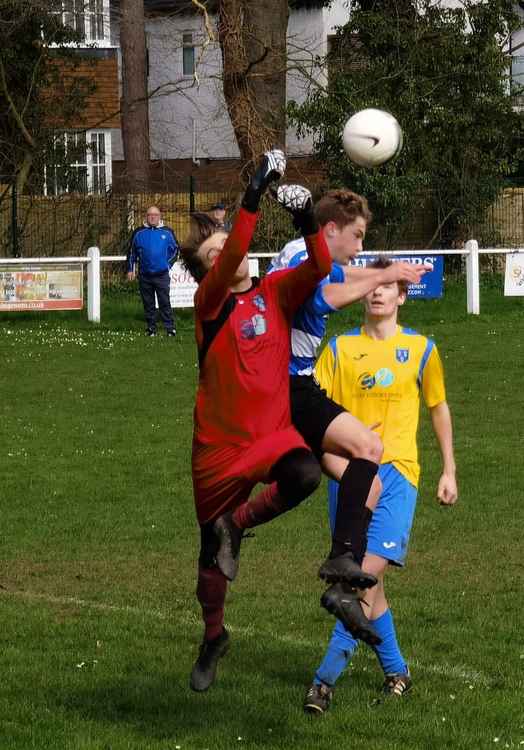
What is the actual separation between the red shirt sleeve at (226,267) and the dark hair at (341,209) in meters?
0.61

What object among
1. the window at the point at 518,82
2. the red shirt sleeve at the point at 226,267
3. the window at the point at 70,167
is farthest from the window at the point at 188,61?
the red shirt sleeve at the point at 226,267

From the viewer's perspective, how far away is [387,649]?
6.75m

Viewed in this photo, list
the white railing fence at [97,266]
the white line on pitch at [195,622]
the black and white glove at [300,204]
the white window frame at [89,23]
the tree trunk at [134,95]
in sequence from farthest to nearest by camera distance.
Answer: the white window frame at [89,23]
the tree trunk at [134,95]
the white railing fence at [97,266]
the white line on pitch at [195,622]
the black and white glove at [300,204]

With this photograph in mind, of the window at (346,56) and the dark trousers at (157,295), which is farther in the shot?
the window at (346,56)

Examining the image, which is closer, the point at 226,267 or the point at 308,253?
the point at 226,267

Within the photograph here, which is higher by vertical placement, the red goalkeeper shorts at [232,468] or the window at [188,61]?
the window at [188,61]

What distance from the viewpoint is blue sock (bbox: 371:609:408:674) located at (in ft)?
22.1

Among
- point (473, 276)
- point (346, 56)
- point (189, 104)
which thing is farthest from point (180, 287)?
point (189, 104)

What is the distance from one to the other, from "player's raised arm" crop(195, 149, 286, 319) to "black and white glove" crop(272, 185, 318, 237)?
9 cm

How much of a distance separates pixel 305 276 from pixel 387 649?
6.07ft

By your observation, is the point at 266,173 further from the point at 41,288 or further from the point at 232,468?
the point at 41,288

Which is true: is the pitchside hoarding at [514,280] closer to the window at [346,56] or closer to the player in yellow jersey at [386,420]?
the window at [346,56]

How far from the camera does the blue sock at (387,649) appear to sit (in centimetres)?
673

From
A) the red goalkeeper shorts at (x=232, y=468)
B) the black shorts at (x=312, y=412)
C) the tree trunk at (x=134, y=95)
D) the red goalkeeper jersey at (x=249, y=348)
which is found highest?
the tree trunk at (x=134, y=95)
